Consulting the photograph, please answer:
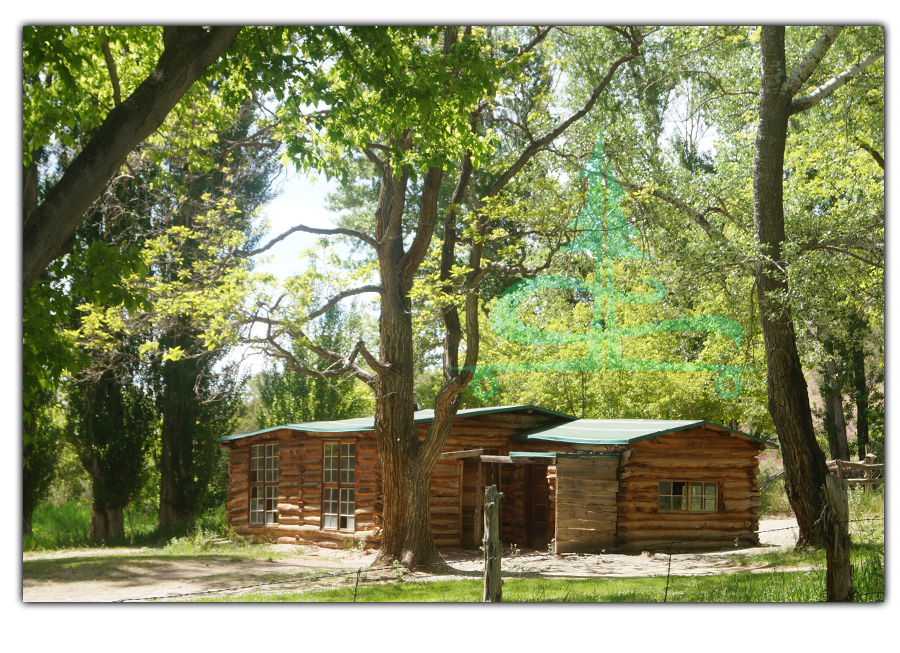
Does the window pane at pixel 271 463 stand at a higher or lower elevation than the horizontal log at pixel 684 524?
higher

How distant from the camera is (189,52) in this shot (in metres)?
5.50

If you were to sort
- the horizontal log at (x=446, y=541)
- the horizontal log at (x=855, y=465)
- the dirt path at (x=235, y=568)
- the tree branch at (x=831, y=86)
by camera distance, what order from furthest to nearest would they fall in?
1. the horizontal log at (x=446, y=541)
2. the horizontal log at (x=855, y=465)
3. the dirt path at (x=235, y=568)
4. the tree branch at (x=831, y=86)

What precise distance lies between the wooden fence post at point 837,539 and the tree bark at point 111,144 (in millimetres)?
5691

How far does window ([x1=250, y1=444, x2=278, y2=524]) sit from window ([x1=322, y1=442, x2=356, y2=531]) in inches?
67.4

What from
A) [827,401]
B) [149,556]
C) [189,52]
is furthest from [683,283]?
[149,556]

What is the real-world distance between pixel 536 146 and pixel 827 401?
6.03 meters

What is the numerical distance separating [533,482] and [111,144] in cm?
1122

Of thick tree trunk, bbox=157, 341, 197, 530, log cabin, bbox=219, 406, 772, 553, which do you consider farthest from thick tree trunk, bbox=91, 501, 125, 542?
log cabin, bbox=219, 406, 772, 553

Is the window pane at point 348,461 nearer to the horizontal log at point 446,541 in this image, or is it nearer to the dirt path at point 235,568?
the dirt path at point 235,568

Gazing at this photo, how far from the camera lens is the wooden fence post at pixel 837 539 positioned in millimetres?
5703

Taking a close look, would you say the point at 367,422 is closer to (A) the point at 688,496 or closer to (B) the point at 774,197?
(A) the point at 688,496

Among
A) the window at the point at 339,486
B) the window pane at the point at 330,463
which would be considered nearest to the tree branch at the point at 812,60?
the window at the point at 339,486

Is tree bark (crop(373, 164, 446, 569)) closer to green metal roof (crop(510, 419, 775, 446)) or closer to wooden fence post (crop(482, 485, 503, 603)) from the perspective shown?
green metal roof (crop(510, 419, 775, 446))
